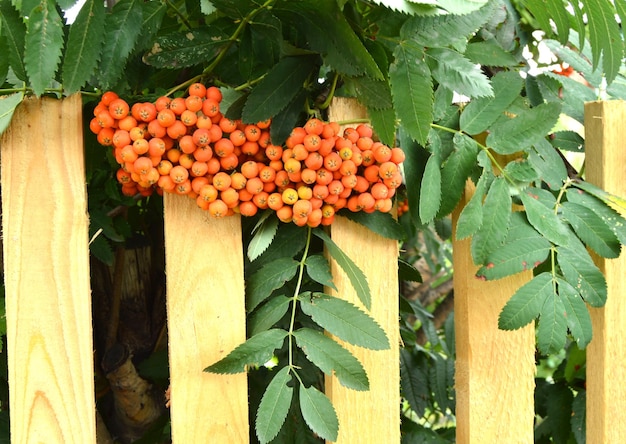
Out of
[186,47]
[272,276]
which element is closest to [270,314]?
[272,276]

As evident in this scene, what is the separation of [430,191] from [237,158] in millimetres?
298

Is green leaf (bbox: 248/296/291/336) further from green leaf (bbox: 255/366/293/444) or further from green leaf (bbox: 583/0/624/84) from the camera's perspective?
green leaf (bbox: 583/0/624/84)

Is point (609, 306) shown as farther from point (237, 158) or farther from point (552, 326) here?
point (237, 158)

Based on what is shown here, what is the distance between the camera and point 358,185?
0.99 metres

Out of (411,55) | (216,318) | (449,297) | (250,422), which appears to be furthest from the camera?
(449,297)

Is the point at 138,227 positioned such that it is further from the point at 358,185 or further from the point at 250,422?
the point at 358,185

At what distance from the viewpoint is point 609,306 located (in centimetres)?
130

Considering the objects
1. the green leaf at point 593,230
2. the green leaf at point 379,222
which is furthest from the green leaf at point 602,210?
the green leaf at point 379,222

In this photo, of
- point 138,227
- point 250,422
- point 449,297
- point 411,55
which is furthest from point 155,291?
point 449,297

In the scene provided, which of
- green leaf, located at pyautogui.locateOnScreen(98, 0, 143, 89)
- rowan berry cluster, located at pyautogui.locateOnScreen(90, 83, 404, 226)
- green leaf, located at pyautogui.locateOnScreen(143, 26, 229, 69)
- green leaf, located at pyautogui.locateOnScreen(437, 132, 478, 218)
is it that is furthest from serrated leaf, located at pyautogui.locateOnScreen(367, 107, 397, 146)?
green leaf, located at pyautogui.locateOnScreen(98, 0, 143, 89)

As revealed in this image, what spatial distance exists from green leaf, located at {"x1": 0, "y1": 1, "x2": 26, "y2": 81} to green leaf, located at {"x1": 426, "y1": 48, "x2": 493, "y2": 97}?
578mm

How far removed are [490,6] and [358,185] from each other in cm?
33

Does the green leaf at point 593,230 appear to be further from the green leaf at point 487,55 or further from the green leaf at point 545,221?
the green leaf at point 487,55

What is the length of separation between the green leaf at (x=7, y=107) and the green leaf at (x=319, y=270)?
486mm
